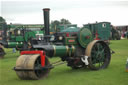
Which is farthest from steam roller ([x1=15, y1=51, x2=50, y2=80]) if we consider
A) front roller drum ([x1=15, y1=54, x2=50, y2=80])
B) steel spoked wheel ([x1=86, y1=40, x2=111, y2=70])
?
steel spoked wheel ([x1=86, y1=40, x2=111, y2=70])

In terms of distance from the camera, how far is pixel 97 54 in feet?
29.7

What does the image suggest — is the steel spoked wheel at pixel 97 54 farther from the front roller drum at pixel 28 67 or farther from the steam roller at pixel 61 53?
the front roller drum at pixel 28 67

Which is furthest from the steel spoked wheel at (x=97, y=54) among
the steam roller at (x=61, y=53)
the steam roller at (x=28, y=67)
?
the steam roller at (x=28, y=67)

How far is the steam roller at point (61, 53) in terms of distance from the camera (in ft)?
22.8

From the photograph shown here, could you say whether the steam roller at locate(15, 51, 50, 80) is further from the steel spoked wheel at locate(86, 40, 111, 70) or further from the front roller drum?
the steel spoked wheel at locate(86, 40, 111, 70)

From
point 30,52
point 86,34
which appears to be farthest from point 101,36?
point 30,52

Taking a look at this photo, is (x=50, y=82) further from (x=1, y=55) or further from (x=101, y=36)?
(x=101, y=36)

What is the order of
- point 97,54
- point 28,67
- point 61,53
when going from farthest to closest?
point 97,54 < point 61,53 < point 28,67

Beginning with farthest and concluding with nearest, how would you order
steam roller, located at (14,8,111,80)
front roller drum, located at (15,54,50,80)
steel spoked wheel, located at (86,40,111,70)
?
steel spoked wheel, located at (86,40,111,70)
steam roller, located at (14,8,111,80)
front roller drum, located at (15,54,50,80)

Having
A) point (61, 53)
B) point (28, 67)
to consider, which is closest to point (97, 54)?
point (61, 53)

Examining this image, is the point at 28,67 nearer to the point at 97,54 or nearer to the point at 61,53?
the point at 61,53

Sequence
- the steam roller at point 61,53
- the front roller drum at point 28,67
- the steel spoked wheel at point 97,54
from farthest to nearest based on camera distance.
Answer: the steel spoked wheel at point 97,54 → the steam roller at point 61,53 → the front roller drum at point 28,67

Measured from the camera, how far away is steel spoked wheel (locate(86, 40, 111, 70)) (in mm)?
8648

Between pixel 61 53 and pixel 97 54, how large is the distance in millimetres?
1551
